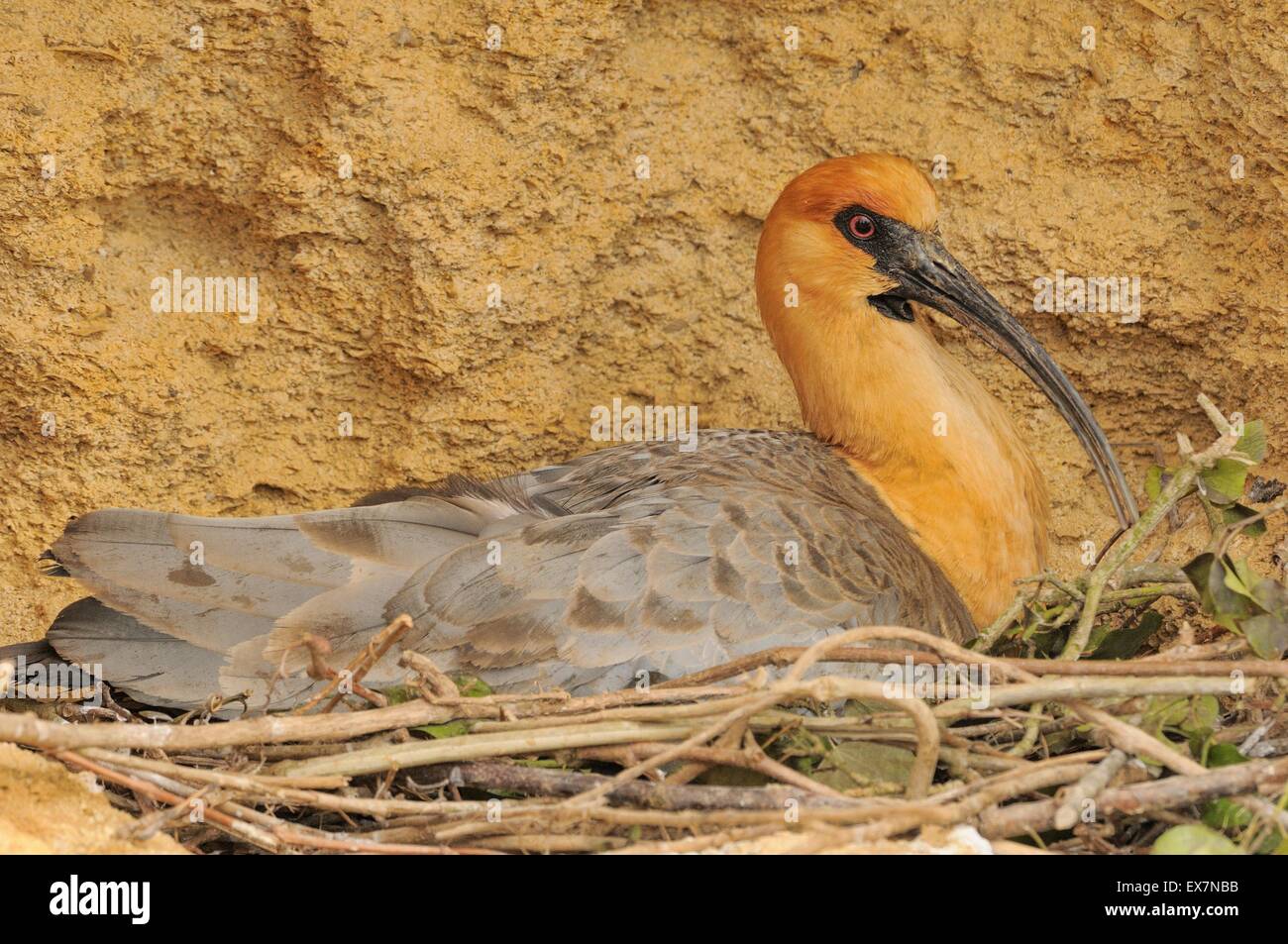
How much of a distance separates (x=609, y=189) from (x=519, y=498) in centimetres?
100

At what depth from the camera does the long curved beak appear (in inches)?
134

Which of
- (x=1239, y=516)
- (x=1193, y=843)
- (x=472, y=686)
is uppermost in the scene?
(x=1239, y=516)

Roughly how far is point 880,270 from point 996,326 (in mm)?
294

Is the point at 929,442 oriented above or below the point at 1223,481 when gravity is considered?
above

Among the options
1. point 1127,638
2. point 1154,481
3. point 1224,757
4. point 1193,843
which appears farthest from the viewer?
point 1127,638

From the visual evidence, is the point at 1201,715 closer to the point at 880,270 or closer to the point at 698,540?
the point at 698,540

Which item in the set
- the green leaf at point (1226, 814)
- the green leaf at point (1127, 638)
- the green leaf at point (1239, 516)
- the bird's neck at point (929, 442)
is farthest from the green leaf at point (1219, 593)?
the bird's neck at point (929, 442)

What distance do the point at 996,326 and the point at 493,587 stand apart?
132 cm

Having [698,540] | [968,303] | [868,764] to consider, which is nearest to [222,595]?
[698,540]

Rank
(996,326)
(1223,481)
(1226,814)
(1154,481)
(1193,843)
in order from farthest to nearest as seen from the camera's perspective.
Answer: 1. (996,326)
2. (1154,481)
3. (1223,481)
4. (1226,814)
5. (1193,843)

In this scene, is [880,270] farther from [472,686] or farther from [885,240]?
[472,686]

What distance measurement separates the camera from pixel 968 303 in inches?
134

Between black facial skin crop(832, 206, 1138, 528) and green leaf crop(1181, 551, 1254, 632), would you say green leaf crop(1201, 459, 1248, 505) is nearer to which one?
green leaf crop(1181, 551, 1254, 632)

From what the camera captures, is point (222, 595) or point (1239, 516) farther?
point (222, 595)
